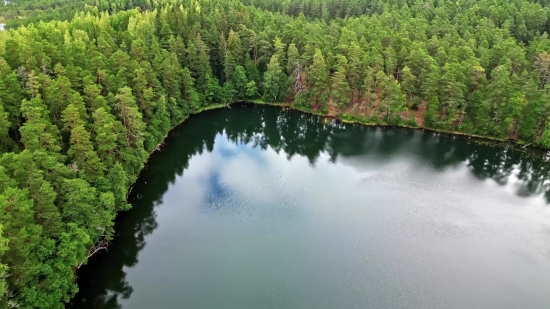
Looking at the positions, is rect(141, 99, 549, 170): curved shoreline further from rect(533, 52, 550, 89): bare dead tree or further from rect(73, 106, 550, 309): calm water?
rect(533, 52, 550, 89): bare dead tree

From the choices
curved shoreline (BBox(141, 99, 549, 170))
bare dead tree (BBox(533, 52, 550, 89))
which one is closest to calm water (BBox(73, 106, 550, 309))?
curved shoreline (BBox(141, 99, 549, 170))

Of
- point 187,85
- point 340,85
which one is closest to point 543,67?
point 340,85

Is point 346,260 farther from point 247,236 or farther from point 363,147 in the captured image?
point 363,147

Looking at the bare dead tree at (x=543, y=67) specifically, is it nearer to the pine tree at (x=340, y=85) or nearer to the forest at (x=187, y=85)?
the forest at (x=187, y=85)

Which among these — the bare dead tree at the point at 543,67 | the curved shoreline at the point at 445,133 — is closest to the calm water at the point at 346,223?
the curved shoreline at the point at 445,133

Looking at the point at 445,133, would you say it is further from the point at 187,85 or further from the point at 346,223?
the point at 187,85
